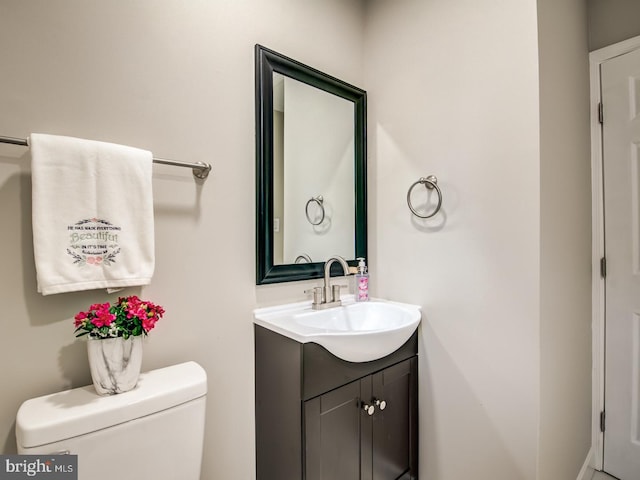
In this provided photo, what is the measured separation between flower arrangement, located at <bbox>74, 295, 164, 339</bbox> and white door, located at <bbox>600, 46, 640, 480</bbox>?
2.18 meters

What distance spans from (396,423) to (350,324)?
1.51ft

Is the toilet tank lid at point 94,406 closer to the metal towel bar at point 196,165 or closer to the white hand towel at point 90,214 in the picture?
the white hand towel at point 90,214

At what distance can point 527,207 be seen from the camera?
1198 mm

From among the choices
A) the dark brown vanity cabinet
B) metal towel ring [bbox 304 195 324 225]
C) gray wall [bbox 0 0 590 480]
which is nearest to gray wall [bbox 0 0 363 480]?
gray wall [bbox 0 0 590 480]

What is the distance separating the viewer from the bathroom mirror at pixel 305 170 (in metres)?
1.36

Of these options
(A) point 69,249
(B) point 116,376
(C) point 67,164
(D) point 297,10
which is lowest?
(B) point 116,376

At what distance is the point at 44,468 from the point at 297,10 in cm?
189

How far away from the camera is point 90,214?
933 mm

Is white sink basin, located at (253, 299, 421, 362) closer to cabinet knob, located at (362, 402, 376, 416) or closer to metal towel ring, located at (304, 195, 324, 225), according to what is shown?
cabinet knob, located at (362, 402, 376, 416)

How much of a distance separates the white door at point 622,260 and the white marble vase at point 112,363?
2230 millimetres

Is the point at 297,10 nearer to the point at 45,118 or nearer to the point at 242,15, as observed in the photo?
the point at 242,15

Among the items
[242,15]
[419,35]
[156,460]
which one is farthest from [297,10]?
[156,460]

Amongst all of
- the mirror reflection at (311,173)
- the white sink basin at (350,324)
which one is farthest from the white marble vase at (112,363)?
the mirror reflection at (311,173)

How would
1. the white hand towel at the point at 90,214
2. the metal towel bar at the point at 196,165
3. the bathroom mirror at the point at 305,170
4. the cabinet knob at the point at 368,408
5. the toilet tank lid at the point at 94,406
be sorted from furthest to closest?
1. the bathroom mirror at the point at 305,170
2. the cabinet knob at the point at 368,408
3. the metal towel bar at the point at 196,165
4. the white hand towel at the point at 90,214
5. the toilet tank lid at the point at 94,406
